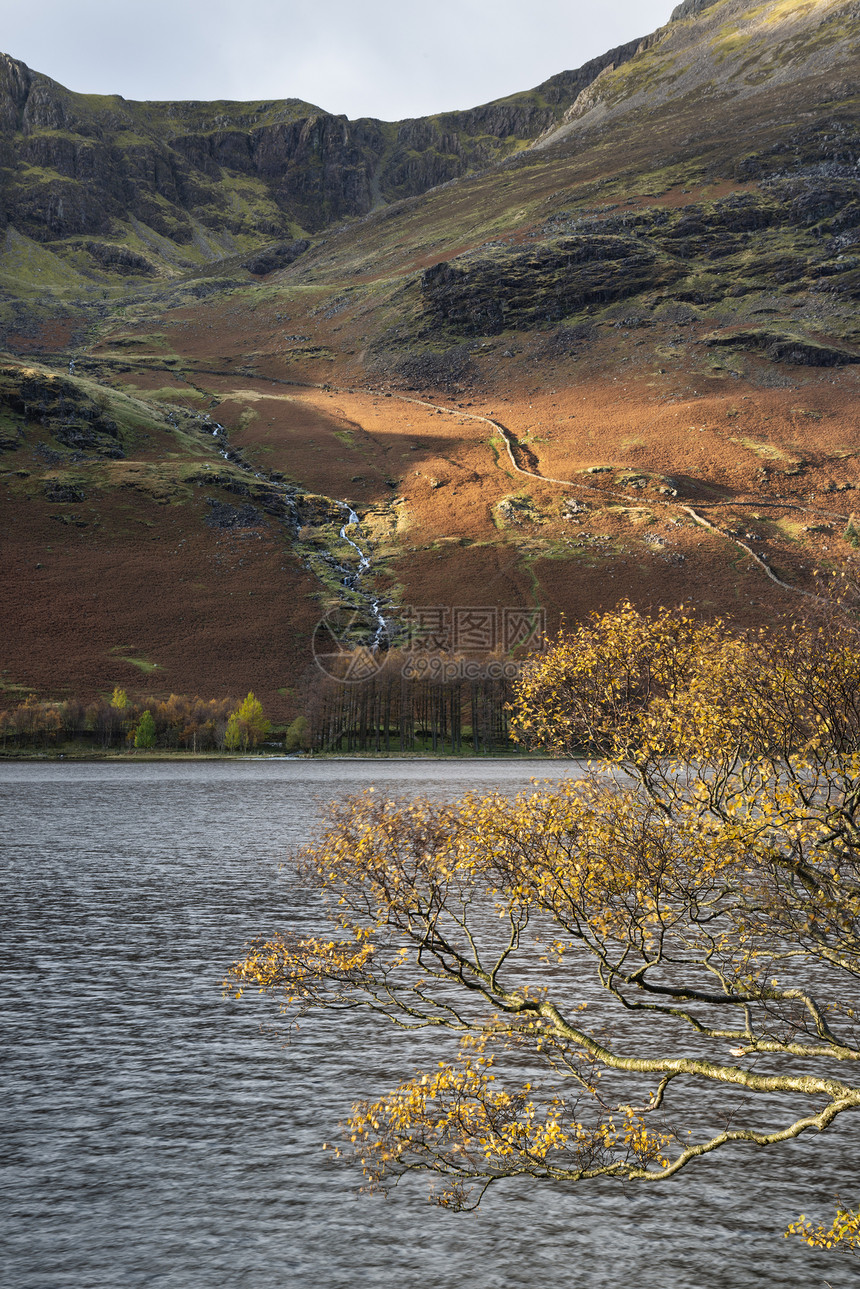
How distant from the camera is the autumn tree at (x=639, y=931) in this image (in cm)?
1327

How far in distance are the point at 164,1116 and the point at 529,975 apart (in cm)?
1230

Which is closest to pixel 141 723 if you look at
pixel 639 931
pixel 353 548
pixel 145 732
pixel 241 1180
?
pixel 145 732

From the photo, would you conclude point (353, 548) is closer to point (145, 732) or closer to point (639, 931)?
point (145, 732)

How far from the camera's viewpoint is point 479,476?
179500 mm

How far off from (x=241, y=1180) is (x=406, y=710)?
112 metres

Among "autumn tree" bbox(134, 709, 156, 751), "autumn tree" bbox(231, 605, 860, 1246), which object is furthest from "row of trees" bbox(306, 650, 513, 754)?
"autumn tree" bbox(231, 605, 860, 1246)

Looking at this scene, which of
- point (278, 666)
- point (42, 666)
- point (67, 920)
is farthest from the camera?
point (278, 666)

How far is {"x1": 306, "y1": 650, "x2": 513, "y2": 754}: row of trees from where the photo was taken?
12325 centimetres

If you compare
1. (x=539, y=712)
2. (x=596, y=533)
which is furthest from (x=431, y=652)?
(x=539, y=712)

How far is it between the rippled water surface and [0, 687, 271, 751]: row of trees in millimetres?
93367

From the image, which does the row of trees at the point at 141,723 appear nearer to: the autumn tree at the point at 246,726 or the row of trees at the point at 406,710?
the autumn tree at the point at 246,726

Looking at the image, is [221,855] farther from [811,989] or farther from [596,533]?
[596,533]

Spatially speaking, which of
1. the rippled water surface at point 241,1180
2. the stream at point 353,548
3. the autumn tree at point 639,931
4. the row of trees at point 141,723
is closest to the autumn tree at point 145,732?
the row of trees at point 141,723

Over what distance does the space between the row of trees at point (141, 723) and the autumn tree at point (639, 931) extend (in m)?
98.9
